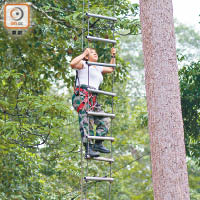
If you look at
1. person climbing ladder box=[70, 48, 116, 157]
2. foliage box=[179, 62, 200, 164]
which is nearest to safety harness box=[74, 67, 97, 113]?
person climbing ladder box=[70, 48, 116, 157]

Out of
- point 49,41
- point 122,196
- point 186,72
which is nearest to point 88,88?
point 186,72

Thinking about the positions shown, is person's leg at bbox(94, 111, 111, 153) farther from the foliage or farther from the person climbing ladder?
the foliage

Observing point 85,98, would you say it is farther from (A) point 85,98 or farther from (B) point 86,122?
(B) point 86,122

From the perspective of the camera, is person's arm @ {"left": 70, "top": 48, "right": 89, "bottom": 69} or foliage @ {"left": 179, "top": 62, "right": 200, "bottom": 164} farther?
foliage @ {"left": 179, "top": 62, "right": 200, "bottom": 164}

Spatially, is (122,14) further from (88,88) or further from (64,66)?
(88,88)

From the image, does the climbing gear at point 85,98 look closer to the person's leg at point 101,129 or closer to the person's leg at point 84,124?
the person's leg at point 84,124

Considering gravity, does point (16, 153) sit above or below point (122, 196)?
above

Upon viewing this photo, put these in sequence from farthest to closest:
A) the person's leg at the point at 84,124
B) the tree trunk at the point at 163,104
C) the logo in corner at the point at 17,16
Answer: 1. the logo in corner at the point at 17,16
2. the person's leg at the point at 84,124
3. the tree trunk at the point at 163,104

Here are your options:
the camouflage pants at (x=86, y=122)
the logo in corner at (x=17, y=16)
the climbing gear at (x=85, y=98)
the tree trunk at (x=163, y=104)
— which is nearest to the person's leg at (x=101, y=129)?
the camouflage pants at (x=86, y=122)

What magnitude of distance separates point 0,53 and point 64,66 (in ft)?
4.36

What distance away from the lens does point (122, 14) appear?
8688mm

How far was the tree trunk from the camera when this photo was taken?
4.41 meters

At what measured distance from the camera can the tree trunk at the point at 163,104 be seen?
4.41 metres

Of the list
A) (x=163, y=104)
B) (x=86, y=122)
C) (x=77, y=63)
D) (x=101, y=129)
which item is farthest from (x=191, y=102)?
(x=163, y=104)
